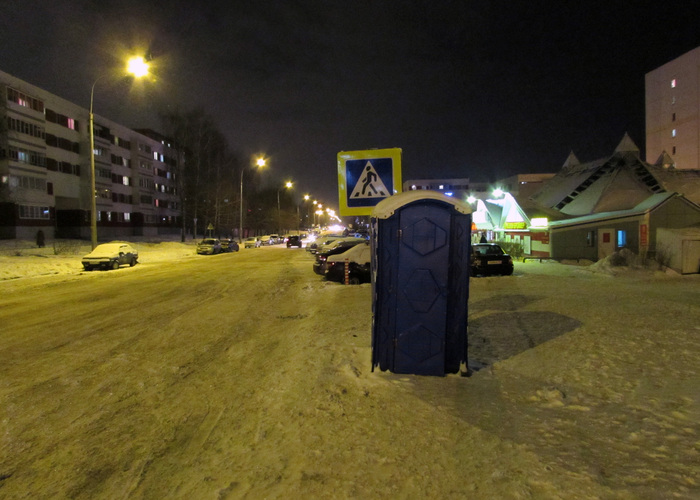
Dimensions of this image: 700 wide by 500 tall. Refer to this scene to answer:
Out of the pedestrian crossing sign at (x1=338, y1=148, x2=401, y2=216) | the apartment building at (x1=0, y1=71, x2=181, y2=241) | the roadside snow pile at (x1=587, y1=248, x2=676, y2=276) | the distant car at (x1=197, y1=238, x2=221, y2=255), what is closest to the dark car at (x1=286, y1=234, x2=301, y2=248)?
the distant car at (x1=197, y1=238, x2=221, y2=255)

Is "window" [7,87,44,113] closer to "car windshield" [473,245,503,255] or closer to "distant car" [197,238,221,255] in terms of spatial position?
"distant car" [197,238,221,255]

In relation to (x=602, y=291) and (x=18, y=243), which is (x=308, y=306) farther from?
(x=18, y=243)

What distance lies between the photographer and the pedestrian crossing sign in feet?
19.4

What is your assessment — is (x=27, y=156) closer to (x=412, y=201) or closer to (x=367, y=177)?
(x=367, y=177)

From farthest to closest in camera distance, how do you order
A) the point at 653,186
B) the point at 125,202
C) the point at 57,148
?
the point at 125,202 < the point at 57,148 < the point at 653,186

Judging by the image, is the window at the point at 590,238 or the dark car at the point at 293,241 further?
the dark car at the point at 293,241

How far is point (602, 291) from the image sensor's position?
12141mm

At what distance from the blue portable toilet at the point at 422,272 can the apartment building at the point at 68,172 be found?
115ft

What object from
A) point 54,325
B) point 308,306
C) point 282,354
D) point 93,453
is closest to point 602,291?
point 308,306

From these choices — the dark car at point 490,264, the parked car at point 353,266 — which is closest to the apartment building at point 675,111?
the dark car at point 490,264

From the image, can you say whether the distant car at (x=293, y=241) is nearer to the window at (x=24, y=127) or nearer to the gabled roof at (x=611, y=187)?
the window at (x=24, y=127)

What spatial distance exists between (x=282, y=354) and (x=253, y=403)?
73.9 inches

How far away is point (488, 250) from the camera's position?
58.4ft

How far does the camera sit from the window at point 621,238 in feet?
75.9
